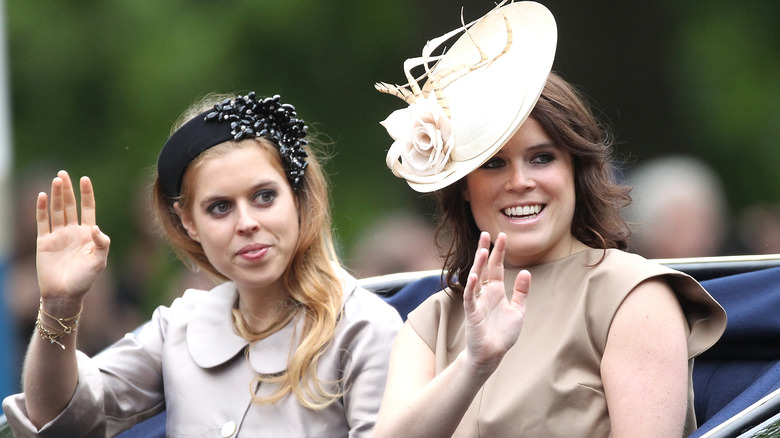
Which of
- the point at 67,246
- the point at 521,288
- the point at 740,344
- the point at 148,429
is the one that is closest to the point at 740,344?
the point at 740,344

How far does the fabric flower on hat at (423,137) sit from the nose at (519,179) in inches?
5.9

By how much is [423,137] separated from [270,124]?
710 millimetres

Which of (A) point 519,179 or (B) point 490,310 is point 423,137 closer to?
(A) point 519,179

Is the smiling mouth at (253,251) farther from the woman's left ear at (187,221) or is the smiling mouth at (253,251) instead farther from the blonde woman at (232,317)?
the woman's left ear at (187,221)

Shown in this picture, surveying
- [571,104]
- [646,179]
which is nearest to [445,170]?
[571,104]

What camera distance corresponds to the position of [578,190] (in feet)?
9.22

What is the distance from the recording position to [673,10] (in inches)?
273

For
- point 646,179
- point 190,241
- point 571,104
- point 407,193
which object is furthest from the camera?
point 407,193

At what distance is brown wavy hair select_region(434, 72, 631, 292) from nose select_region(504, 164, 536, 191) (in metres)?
0.10

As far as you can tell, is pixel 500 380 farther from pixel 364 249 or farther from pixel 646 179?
pixel 364 249

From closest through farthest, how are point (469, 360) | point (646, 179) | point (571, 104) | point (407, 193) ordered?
point (469, 360), point (571, 104), point (646, 179), point (407, 193)

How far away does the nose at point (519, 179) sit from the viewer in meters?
2.69

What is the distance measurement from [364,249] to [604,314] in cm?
398

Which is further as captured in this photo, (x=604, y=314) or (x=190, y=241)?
(x=190, y=241)
